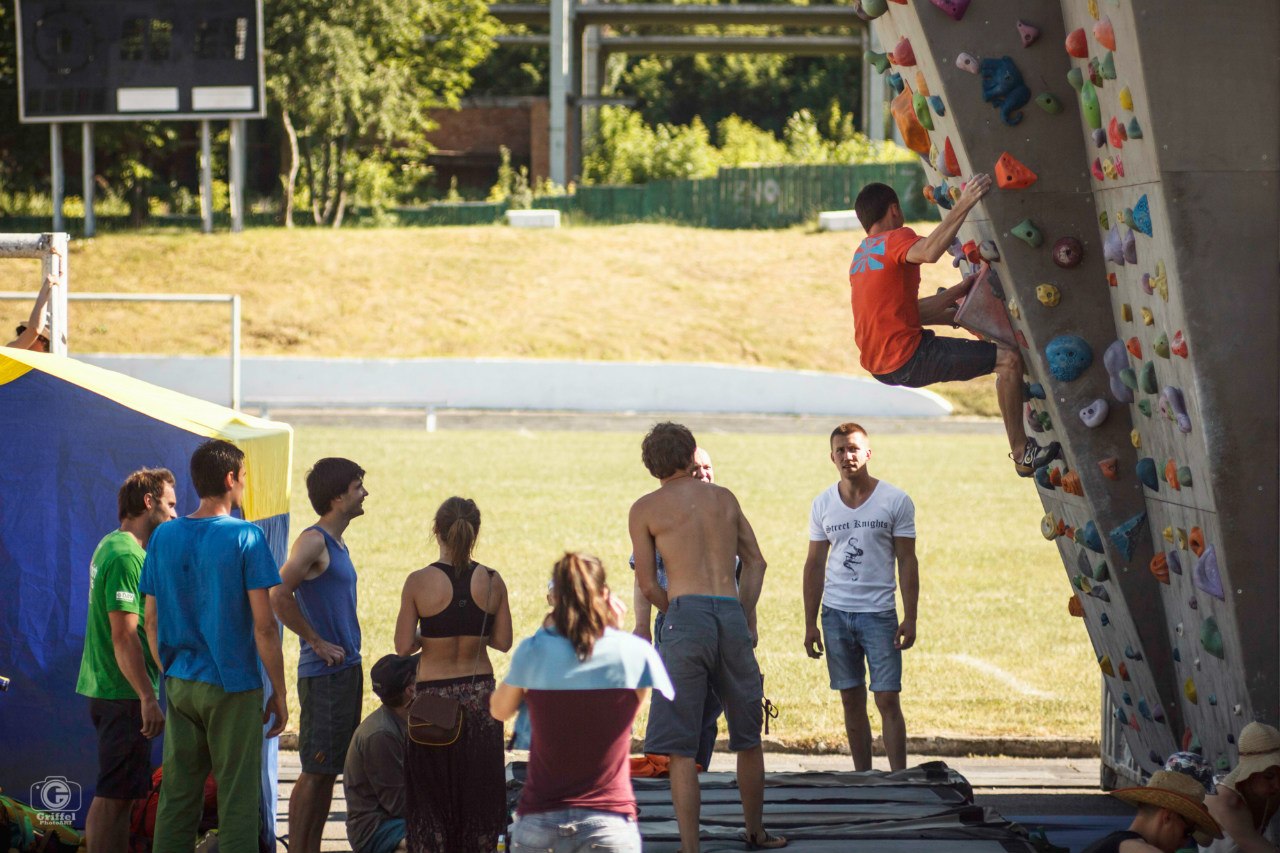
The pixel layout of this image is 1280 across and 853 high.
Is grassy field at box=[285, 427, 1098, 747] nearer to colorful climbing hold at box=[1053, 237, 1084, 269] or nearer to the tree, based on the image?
colorful climbing hold at box=[1053, 237, 1084, 269]

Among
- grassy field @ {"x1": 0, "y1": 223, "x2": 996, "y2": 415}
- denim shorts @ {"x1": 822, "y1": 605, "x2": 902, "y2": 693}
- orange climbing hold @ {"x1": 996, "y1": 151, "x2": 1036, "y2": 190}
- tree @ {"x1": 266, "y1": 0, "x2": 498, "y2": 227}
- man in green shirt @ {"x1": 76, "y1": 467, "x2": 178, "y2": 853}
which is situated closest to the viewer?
orange climbing hold @ {"x1": 996, "y1": 151, "x2": 1036, "y2": 190}

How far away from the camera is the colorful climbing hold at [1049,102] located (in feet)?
19.2

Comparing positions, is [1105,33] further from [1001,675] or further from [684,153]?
[684,153]

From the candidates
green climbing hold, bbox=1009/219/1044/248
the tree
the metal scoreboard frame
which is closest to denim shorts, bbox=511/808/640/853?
green climbing hold, bbox=1009/219/1044/248

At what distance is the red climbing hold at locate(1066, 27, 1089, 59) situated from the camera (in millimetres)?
5520

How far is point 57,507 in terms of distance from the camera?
6.75 m

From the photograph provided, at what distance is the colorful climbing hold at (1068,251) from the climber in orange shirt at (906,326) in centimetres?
56

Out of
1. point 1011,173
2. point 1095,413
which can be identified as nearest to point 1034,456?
point 1095,413

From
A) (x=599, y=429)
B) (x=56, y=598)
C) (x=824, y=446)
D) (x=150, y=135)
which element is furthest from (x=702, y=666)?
(x=150, y=135)

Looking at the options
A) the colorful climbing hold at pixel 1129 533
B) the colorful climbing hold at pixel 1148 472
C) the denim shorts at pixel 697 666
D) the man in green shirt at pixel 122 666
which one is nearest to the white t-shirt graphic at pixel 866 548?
the colorful climbing hold at pixel 1129 533

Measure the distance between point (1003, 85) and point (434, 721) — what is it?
3.60 meters

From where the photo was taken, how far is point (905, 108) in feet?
21.7

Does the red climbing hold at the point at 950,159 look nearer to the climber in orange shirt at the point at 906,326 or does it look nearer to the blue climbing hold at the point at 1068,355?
the climber in orange shirt at the point at 906,326

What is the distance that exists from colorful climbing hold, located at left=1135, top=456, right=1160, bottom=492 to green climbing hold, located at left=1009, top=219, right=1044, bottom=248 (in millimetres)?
1078
